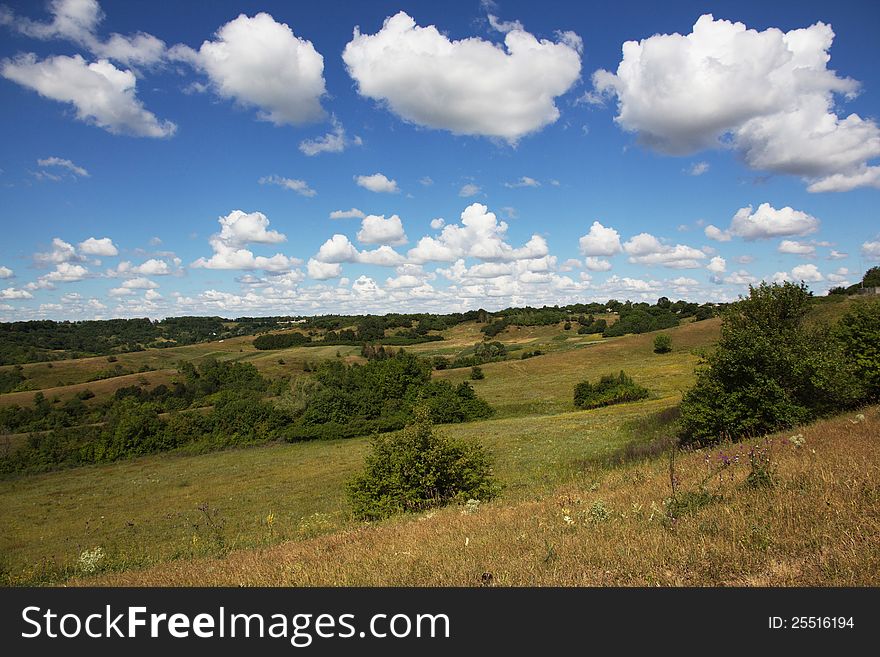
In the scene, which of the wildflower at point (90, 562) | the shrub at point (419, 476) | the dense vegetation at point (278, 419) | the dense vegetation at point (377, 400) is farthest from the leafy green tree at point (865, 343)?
the dense vegetation at point (377, 400)

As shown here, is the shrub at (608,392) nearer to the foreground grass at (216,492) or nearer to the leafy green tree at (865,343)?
the foreground grass at (216,492)

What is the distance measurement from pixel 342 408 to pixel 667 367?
5302cm

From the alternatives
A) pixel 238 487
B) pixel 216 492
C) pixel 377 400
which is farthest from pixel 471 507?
pixel 377 400

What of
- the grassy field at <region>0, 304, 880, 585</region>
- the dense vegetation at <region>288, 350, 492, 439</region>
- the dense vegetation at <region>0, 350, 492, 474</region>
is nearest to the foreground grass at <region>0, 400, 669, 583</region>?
the grassy field at <region>0, 304, 880, 585</region>

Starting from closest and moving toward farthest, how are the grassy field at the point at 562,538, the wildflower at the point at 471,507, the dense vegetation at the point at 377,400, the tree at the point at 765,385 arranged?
the grassy field at the point at 562,538
the wildflower at the point at 471,507
the tree at the point at 765,385
the dense vegetation at the point at 377,400

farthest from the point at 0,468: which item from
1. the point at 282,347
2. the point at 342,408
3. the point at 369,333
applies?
the point at 369,333

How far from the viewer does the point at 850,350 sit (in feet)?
92.2

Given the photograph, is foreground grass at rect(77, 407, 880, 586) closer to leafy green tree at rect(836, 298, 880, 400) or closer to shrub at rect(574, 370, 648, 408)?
leafy green tree at rect(836, 298, 880, 400)

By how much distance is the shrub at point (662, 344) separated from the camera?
91188 mm

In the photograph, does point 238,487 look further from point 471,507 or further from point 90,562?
point 471,507

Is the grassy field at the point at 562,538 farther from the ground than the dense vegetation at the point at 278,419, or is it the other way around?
the grassy field at the point at 562,538

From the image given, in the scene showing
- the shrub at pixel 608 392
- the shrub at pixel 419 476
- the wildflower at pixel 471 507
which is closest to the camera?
the wildflower at pixel 471 507

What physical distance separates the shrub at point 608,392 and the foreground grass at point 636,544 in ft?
175

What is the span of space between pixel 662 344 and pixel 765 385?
73.7 m
